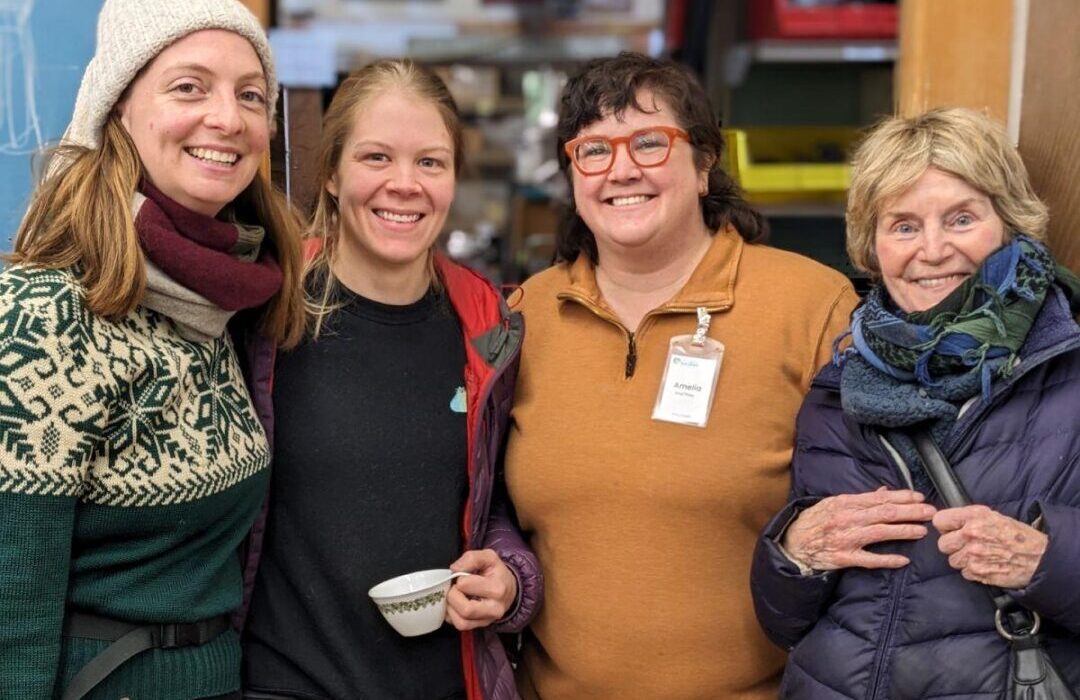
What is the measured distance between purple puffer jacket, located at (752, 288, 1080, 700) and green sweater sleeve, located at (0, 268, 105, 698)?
1046mm

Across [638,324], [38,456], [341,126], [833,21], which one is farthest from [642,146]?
[833,21]

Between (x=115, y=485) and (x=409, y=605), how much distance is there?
55 cm

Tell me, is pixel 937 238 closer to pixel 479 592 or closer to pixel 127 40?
pixel 479 592

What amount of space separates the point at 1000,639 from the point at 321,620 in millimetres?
1104

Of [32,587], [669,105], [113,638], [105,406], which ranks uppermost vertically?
[669,105]

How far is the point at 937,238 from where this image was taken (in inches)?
68.6

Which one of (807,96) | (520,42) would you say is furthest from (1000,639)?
(520,42)

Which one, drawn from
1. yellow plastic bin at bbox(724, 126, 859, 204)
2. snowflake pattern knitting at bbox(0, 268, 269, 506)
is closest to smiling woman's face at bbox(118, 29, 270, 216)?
snowflake pattern knitting at bbox(0, 268, 269, 506)

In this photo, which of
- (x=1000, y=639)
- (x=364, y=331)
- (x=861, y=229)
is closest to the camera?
(x=1000, y=639)

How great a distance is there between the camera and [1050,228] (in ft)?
6.93

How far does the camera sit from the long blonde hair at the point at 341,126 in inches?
84.7

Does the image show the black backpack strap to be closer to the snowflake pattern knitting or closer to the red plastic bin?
the snowflake pattern knitting

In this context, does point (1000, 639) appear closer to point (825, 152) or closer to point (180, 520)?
point (180, 520)

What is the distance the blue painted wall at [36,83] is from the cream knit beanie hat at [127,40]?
523 mm
